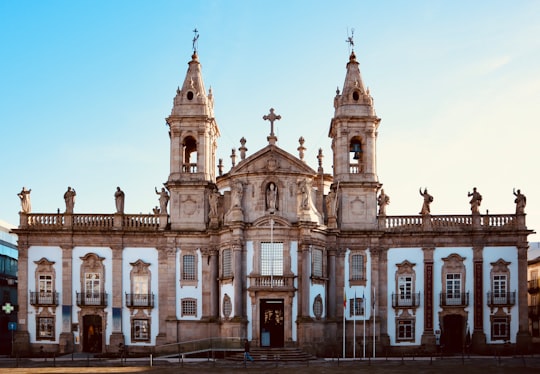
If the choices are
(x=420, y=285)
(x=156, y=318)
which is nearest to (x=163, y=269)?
(x=156, y=318)

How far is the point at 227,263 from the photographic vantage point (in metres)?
53.9

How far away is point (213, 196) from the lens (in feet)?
182

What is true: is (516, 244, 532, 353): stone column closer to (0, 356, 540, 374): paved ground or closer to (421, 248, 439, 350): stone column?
(0, 356, 540, 374): paved ground

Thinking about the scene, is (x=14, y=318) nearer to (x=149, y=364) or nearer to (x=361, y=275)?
(x=149, y=364)

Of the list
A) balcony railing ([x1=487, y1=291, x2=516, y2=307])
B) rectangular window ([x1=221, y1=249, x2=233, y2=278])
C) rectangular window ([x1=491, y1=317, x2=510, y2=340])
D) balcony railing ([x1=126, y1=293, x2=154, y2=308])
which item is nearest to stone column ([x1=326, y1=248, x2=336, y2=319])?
rectangular window ([x1=221, y1=249, x2=233, y2=278])

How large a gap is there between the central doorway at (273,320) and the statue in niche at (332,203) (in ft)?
25.1

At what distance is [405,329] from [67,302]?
2489cm

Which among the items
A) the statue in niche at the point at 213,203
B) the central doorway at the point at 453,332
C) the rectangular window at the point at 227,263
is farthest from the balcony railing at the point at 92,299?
the central doorway at the point at 453,332

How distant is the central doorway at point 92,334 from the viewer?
2189 inches

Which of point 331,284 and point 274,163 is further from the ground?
point 274,163

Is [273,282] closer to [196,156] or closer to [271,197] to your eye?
[271,197]

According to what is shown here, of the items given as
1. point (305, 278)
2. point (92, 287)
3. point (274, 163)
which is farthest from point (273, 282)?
point (92, 287)

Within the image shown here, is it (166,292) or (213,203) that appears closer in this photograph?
(166,292)

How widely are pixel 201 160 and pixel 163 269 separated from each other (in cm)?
861
